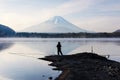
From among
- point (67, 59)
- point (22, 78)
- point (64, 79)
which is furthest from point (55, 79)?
point (67, 59)

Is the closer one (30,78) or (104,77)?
(104,77)

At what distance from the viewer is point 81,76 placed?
2409 centimetres

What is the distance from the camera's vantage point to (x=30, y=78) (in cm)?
2628

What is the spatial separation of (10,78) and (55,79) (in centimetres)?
446

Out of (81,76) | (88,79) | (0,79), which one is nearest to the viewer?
(88,79)

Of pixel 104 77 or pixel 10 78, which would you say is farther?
pixel 10 78

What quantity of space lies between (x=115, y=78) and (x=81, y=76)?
2.97 metres

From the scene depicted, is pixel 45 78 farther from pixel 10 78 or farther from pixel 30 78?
pixel 10 78

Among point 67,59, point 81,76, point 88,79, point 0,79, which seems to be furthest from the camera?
point 67,59

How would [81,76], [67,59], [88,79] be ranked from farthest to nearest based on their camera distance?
[67,59], [81,76], [88,79]

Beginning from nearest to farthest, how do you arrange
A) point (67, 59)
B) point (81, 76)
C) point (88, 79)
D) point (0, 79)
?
point (88, 79), point (81, 76), point (0, 79), point (67, 59)

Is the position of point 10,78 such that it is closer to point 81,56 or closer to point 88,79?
point 88,79

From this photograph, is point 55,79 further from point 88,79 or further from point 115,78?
point 115,78

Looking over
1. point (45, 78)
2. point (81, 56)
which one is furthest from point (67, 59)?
point (45, 78)
